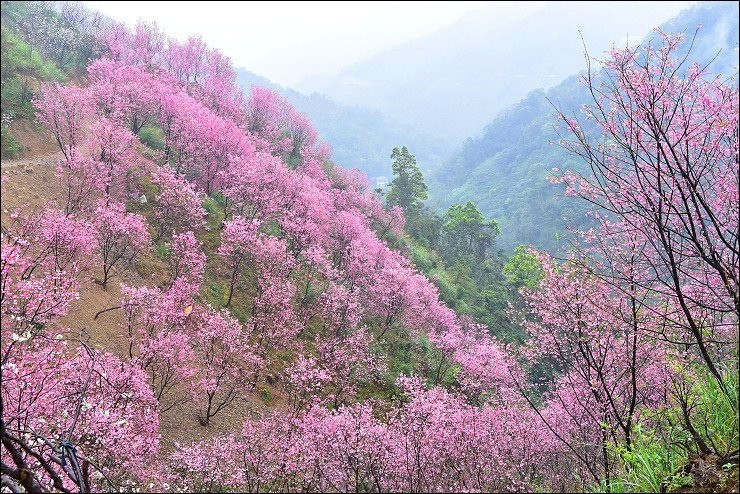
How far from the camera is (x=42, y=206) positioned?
16.9 m

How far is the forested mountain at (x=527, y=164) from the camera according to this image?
257ft

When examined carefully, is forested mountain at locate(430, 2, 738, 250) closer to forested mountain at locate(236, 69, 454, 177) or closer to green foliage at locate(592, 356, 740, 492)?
forested mountain at locate(236, 69, 454, 177)

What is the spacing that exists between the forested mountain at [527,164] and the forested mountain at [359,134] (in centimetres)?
3583

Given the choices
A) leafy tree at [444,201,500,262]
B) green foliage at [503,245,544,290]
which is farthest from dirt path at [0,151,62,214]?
leafy tree at [444,201,500,262]

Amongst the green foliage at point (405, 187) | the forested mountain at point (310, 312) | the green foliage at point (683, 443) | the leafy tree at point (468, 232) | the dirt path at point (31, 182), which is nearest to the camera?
the green foliage at point (683, 443)

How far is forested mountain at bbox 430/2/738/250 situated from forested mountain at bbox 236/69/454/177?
118 feet

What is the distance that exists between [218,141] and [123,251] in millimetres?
13146

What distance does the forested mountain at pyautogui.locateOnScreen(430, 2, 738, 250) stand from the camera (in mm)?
78250

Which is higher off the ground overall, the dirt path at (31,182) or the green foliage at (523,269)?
the green foliage at (523,269)

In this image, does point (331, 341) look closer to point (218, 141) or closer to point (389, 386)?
point (389, 386)

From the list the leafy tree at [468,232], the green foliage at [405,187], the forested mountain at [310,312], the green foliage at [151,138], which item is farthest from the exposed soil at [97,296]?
the leafy tree at [468,232]

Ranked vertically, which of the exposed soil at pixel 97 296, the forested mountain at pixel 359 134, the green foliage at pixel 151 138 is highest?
the forested mountain at pixel 359 134

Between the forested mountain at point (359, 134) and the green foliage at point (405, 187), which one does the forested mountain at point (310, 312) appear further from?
the forested mountain at point (359, 134)

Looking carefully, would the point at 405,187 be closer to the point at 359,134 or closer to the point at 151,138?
the point at 151,138
